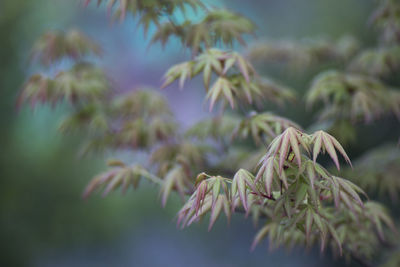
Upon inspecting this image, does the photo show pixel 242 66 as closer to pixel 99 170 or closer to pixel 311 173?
pixel 311 173

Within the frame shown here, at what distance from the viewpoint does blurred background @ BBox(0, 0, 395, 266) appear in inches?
132

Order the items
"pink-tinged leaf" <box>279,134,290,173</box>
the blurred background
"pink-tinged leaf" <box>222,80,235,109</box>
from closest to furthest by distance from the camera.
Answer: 1. "pink-tinged leaf" <box>279,134,290,173</box>
2. "pink-tinged leaf" <box>222,80,235,109</box>
3. the blurred background

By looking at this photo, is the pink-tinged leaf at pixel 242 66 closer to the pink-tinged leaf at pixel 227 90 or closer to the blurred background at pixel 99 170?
the pink-tinged leaf at pixel 227 90

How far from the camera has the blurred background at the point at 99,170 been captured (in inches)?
132

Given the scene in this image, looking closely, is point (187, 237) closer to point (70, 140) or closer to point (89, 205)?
point (89, 205)

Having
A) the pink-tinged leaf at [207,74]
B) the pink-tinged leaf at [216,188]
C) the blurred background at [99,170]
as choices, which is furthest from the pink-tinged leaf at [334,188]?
the blurred background at [99,170]

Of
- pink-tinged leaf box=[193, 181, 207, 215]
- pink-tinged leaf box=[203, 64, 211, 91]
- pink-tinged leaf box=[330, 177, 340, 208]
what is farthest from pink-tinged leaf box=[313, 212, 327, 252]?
pink-tinged leaf box=[203, 64, 211, 91]

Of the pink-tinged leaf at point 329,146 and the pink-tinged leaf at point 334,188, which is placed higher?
the pink-tinged leaf at point 329,146

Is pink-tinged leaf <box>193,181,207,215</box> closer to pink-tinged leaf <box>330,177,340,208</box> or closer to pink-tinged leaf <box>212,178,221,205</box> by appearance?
pink-tinged leaf <box>212,178,221,205</box>

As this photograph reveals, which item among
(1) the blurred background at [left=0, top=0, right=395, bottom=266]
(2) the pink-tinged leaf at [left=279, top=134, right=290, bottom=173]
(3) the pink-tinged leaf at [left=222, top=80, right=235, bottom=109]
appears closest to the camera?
(2) the pink-tinged leaf at [left=279, top=134, right=290, bottom=173]

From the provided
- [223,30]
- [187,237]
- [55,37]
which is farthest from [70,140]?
[223,30]

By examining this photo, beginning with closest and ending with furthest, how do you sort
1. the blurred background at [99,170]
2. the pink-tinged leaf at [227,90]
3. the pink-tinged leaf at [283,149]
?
1. the pink-tinged leaf at [283,149]
2. the pink-tinged leaf at [227,90]
3. the blurred background at [99,170]

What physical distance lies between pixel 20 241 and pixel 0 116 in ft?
3.95

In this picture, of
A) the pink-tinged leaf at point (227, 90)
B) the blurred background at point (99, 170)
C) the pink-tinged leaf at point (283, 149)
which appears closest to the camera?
the pink-tinged leaf at point (283, 149)
